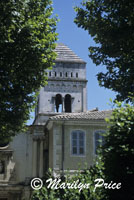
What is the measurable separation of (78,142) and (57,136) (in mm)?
1528

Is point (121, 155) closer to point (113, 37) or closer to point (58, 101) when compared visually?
point (113, 37)

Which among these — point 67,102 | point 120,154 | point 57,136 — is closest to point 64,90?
point 67,102

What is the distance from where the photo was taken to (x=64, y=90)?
126ft

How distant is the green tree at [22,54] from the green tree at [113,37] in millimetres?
2324

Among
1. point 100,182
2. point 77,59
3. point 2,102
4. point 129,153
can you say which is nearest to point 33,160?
point 77,59

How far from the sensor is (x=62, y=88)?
38.4m

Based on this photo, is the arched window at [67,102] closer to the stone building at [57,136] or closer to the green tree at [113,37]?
the stone building at [57,136]

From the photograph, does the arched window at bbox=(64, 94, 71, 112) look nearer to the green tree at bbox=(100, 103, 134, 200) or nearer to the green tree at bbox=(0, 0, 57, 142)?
the green tree at bbox=(0, 0, 57, 142)

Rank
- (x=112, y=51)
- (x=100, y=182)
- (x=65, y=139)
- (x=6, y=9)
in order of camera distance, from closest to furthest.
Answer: (x=100, y=182) → (x=112, y=51) → (x=6, y=9) → (x=65, y=139)

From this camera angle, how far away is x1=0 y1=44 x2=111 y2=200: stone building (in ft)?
84.0

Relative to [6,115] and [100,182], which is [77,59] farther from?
[100,182]

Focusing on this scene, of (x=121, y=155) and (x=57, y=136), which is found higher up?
(x=57, y=136)

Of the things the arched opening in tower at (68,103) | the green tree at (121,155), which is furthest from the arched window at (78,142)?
the green tree at (121,155)

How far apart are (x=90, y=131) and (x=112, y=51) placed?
1292 centimetres
